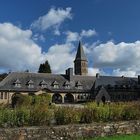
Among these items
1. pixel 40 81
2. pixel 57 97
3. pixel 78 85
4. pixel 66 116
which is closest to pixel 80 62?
pixel 78 85

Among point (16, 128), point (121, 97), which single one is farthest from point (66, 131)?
point (121, 97)

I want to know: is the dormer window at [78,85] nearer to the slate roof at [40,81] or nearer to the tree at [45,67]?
the slate roof at [40,81]

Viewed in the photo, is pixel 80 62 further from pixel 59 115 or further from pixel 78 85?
pixel 59 115

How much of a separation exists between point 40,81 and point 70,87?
669cm

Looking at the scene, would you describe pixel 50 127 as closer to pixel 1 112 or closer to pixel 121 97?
pixel 1 112

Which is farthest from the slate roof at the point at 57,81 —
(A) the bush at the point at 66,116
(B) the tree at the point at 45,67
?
(A) the bush at the point at 66,116

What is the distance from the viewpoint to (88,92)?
74438 mm

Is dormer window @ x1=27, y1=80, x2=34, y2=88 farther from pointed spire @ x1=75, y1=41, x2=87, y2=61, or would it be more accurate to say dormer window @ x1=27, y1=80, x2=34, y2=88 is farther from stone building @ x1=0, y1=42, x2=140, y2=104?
pointed spire @ x1=75, y1=41, x2=87, y2=61

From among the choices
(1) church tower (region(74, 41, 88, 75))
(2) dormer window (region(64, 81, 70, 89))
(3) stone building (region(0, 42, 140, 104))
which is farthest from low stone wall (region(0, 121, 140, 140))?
(1) church tower (region(74, 41, 88, 75))

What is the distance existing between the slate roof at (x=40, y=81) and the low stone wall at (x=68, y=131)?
178 ft

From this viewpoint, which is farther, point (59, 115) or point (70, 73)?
point (70, 73)

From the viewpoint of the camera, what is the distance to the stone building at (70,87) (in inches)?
2726

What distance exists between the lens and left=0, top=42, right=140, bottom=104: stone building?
69.2m

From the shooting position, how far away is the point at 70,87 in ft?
240
